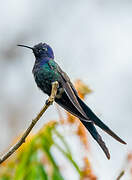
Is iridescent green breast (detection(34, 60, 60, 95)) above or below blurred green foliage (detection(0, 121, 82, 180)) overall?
above

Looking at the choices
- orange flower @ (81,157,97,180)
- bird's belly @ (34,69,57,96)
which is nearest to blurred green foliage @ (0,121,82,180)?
orange flower @ (81,157,97,180)

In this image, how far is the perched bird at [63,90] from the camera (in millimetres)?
4113

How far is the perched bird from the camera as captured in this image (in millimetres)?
4113

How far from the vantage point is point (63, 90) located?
14.9 ft

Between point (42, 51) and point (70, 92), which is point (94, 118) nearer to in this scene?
point (70, 92)

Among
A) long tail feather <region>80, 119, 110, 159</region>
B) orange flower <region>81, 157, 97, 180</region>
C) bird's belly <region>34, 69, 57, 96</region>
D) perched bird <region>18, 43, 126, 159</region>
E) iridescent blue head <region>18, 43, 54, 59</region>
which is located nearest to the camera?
orange flower <region>81, 157, 97, 180</region>

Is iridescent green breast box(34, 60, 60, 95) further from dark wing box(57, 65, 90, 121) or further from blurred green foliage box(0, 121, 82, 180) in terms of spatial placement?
blurred green foliage box(0, 121, 82, 180)

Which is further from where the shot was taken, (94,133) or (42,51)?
(42,51)

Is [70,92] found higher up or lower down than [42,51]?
lower down

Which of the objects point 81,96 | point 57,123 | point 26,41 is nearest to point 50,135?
point 57,123

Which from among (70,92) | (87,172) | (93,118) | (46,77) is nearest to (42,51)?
(46,77)

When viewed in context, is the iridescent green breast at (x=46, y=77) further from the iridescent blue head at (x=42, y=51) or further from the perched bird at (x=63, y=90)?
the iridescent blue head at (x=42, y=51)

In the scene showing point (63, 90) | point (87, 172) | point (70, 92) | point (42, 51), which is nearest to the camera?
point (87, 172)

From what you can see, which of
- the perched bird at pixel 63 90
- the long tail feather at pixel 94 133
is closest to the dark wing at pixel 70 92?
the perched bird at pixel 63 90
